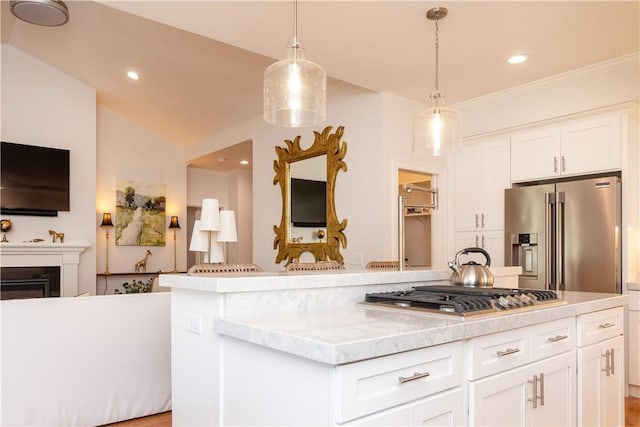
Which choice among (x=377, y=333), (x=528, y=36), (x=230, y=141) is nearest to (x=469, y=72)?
(x=528, y=36)

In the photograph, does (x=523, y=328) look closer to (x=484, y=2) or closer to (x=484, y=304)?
(x=484, y=304)

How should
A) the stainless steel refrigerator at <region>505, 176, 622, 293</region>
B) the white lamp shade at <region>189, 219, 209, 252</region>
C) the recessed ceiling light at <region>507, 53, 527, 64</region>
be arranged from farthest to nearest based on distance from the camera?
1. the stainless steel refrigerator at <region>505, 176, 622, 293</region>
2. the recessed ceiling light at <region>507, 53, 527, 64</region>
3. the white lamp shade at <region>189, 219, 209, 252</region>

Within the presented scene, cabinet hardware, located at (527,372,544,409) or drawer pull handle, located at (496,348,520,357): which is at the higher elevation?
drawer pull handle, located at (496,348,520,357)

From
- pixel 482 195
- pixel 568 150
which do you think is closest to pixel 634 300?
pixel 568 150

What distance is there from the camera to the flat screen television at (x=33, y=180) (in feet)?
18.7

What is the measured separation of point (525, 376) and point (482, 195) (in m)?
3.09

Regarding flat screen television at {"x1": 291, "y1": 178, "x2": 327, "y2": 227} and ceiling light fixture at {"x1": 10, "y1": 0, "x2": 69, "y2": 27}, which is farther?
flat screen television at {"x1": 291, "y1": 178, "x2": 327, "y2": 227}

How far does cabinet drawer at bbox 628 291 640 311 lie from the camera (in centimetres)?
365

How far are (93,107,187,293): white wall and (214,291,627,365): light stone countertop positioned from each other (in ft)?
18.3

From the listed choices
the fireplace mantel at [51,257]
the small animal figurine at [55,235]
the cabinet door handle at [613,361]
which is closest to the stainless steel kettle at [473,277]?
the cabinet door handle at [613,361]

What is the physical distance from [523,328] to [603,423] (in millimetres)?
1005

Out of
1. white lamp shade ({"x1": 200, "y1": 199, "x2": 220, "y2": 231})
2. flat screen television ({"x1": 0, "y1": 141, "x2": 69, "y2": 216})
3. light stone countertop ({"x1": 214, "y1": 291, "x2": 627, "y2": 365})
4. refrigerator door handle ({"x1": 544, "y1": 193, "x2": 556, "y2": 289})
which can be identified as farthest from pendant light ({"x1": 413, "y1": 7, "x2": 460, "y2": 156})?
flat screen television ({"x1": 0, "y1": 141, "x2": 69, "y2": 216})

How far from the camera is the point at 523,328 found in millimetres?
1877

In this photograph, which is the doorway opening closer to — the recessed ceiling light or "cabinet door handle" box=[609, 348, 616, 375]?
the recessed ceiling light
